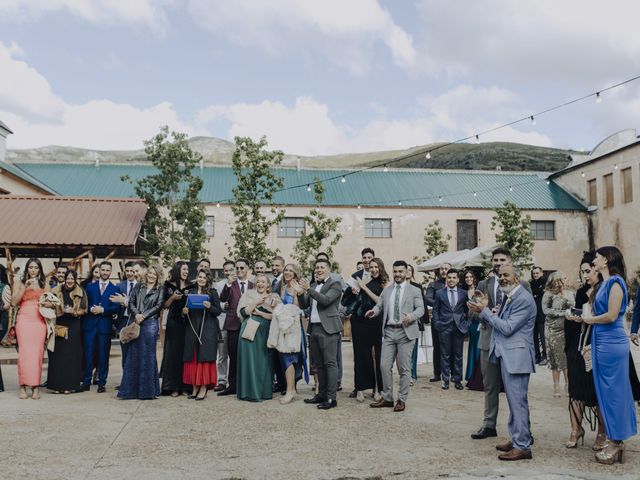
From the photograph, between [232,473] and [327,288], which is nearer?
[232,473]

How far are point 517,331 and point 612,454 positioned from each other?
1.24 meters

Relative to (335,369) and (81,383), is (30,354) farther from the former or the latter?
(335,369)

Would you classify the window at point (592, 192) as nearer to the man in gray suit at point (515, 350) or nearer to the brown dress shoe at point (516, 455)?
the man in gray suit at point (515, 350)

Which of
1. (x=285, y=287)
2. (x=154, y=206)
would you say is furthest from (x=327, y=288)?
(x=154, y=206)

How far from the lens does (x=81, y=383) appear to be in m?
9.06

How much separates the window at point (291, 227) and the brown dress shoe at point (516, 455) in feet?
88.1

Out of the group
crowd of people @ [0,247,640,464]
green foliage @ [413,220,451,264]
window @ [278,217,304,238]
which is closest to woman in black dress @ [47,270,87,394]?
crowd of people @ [0,247,640,464]

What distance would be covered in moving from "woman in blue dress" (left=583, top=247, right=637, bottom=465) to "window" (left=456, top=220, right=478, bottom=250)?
27782mm

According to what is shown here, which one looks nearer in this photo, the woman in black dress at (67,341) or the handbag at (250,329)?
the handbag at (250,329)

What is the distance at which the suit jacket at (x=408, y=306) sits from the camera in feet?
24.3

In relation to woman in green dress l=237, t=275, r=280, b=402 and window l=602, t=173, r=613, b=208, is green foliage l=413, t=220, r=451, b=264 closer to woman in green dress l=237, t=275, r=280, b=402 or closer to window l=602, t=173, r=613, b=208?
window l=602, t=173, r=613, b=208

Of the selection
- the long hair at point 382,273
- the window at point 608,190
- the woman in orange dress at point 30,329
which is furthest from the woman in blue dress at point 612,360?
the window at point 608,190

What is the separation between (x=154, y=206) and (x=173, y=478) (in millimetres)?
16206

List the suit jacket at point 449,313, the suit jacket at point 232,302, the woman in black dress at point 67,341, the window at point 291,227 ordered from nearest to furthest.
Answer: the woman in black dress at point 67,341 → the suit jacket at point 232,302 → the suit jacket at point 449,313 → the window at point 291,227
